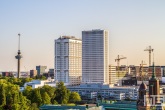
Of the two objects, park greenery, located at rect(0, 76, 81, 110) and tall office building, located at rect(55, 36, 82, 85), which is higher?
tall office building, located at rect(55, 36, 82, 85)

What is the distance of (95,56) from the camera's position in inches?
3125

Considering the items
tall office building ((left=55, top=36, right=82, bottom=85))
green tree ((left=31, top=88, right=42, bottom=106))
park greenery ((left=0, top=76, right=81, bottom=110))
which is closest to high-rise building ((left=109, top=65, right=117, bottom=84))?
tall office building ((left=55, top=36, right=82, bottom=85))

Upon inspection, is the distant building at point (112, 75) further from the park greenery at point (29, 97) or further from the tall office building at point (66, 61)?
the park greenery at point (29, 97)

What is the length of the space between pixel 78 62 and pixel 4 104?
172 feet

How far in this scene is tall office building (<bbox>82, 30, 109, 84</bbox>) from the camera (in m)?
78.8

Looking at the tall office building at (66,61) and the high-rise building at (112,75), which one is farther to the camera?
the high-rise building at (112,75)

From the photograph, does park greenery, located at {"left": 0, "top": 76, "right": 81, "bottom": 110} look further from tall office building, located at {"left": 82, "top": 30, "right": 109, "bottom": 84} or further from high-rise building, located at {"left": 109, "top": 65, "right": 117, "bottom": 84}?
high-rise building, located at {"left": 109, "top": 65, "right": 117, "bottom": 84}

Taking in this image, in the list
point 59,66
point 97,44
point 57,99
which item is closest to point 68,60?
point 59,66

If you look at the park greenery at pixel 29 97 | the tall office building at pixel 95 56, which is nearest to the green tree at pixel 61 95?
the park greenery at pixel 29 97

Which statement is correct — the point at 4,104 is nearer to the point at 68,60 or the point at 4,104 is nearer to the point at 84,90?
the point at 84,90

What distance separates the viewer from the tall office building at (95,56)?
78812 millimetres

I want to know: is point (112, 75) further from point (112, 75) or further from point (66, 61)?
point (66, 61)

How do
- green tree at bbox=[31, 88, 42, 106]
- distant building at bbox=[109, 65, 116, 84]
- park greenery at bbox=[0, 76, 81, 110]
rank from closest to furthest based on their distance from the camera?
1. park greenery at bbox=[0, 76, 81, 110]
2. green tree at bbox=[31, 88, 42, 106]
3. distant building at bbox=[109, 65, 116, 84]

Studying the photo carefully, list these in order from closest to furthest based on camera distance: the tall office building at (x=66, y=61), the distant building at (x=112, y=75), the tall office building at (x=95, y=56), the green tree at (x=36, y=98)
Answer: the green tree at (x=36, y=98), the tall office building at (x=95, y=56), the tall office building at (x=66, y=61), the distant building at (x=112, y=75)
